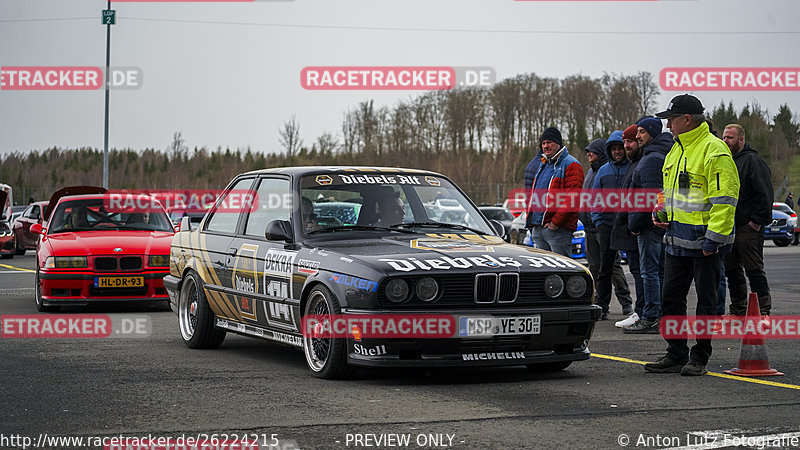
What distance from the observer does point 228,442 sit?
5387mm

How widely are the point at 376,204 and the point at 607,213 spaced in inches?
140

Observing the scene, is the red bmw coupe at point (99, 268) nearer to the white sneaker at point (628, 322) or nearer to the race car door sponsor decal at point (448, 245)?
the white sneaker at point (628, 322)

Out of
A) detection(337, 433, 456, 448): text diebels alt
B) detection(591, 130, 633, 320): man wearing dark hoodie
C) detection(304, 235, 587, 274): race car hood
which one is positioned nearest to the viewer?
detection(337, 433, 456, 448): text diebels alt

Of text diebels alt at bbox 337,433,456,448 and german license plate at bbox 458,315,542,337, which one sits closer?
text diebels alt at bbox 337,433,456,448

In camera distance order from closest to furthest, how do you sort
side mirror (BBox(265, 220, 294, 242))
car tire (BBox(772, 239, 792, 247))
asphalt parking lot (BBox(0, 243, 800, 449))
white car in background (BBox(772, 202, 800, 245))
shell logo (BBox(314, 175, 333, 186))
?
asphalt parking lot (BBox(0, 243, 800, 449)) < side mirror (BBox(265, 220, 294, 242)) < shell logo (BBox(314, 175, 333, 186)) < white car in background (BBox(772, 202, 800, 245)) < car tire (BBox(772, 239, 792, 247))

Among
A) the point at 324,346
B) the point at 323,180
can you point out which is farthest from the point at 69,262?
the point at 324,346

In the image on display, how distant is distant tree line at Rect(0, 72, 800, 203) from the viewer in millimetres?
66500

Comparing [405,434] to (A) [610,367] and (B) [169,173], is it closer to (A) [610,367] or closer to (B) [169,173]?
(A) [610,367]

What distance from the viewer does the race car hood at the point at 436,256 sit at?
7.19m

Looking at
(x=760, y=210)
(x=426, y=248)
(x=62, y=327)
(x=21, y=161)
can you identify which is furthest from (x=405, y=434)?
(x=21, y=161)

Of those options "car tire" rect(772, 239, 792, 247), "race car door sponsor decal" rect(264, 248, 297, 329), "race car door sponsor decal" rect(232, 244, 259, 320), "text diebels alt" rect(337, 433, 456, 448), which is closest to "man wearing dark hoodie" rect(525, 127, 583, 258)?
"race car door sponsor decal" rect(232, 244, 259, 320)

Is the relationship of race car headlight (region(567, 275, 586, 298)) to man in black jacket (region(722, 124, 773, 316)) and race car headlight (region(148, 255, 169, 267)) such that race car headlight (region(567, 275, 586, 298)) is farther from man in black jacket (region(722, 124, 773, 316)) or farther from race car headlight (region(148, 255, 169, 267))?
race car headlight (region(148, 255, 169, 267))

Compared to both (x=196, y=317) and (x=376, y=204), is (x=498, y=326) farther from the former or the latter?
(x=196, y=317)

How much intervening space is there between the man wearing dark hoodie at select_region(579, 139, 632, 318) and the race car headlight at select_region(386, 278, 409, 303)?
4939mm
